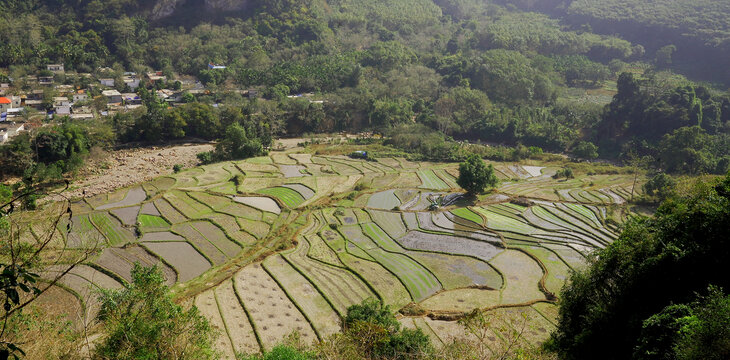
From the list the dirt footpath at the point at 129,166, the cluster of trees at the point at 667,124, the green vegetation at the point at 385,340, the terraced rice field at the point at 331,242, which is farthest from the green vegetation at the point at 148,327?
the cluster of trees at the point at 667,124

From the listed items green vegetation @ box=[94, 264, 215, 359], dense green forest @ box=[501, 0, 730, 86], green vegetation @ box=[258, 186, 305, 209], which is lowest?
green vegetation @ box=[258, 186, 305, 209]

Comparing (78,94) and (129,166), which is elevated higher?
(78,94)

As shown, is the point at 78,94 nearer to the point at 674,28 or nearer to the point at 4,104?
the point at 4,104

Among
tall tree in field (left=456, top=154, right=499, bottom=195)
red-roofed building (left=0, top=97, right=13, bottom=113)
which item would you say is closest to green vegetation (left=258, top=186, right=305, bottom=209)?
Answer: tall tree in field (left=456, top=154, right=499, bottom=195)

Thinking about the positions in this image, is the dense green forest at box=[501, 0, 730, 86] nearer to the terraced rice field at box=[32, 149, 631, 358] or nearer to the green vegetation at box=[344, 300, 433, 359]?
the terraced rice field at box=[32, 149, 631, 358]

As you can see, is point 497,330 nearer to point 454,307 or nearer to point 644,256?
point 454,307

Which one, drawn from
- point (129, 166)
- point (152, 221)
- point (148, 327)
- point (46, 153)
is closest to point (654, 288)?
point (148, 327)

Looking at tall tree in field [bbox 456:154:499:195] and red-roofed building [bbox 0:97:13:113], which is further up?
red-roofed building [bbox 0:97:13:113]
